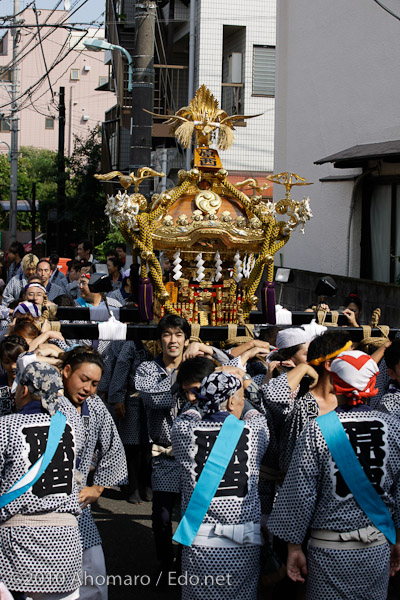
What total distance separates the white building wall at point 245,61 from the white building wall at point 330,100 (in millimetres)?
2750

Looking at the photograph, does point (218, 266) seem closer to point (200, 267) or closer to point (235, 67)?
point (200, 267)

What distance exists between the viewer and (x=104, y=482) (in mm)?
4262

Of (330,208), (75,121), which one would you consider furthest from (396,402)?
(75,121)

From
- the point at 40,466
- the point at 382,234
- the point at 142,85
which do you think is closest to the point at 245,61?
the point at 382,234

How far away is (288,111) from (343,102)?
2.22 metres

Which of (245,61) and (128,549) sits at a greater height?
(245,61)

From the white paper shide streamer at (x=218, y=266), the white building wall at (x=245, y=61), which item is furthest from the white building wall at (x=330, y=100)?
the white paper shide streamer at (x=218, y=266)

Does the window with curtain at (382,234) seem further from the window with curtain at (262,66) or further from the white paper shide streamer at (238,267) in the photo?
the window with curtain at (262,66)

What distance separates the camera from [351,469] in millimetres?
3533

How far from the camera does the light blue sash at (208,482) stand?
3639 mm

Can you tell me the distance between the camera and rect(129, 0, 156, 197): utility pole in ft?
32.0

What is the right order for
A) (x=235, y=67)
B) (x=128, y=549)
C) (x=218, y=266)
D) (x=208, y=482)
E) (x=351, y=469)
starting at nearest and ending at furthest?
(x=351, y=469) < (x=208, y=482) < (x=128, y=549) < (x=218, y=266) < (x=235, y=67)

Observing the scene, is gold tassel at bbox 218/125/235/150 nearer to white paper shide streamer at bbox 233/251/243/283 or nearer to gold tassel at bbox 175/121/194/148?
gold tassel at bbox 175/121/194/148

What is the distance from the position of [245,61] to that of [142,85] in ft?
32.3
